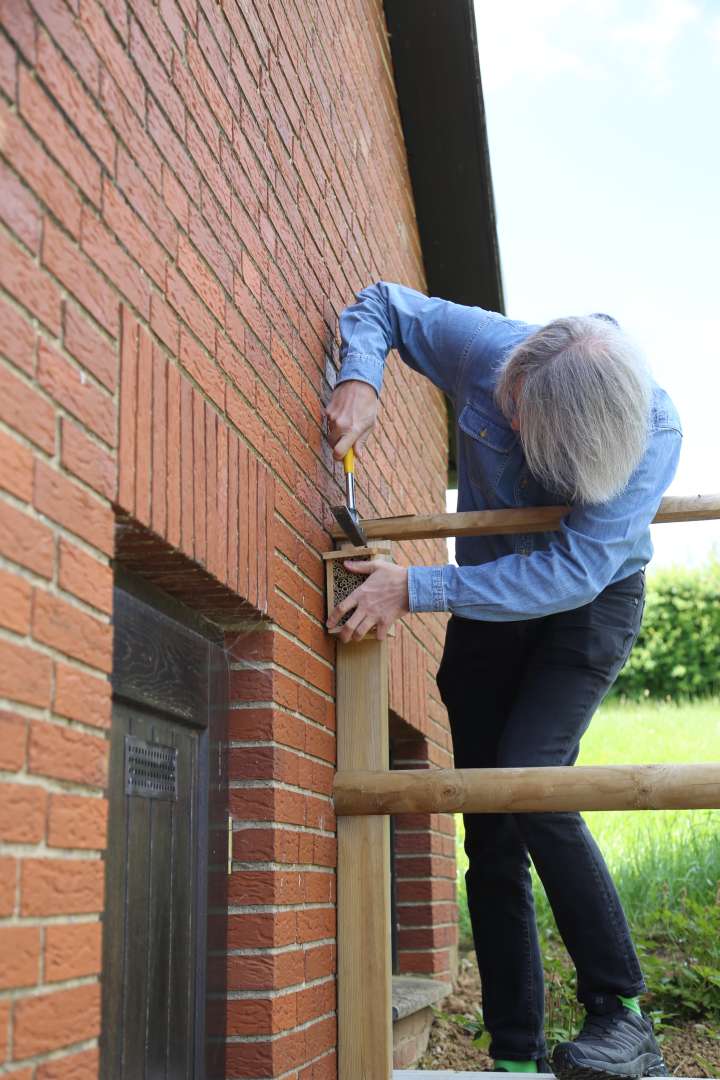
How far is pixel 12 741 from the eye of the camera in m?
1.42

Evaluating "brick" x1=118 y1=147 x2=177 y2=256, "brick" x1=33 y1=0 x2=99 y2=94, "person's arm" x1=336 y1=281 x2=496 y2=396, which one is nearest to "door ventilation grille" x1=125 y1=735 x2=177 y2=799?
"brick" x1=118 y1=147 x2=177 y2=256

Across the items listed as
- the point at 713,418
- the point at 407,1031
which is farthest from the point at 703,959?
the point at 713,418

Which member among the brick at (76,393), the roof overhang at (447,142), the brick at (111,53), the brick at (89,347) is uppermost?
the roof overhang at (447,142)

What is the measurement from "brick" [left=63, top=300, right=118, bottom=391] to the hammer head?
3.69ft

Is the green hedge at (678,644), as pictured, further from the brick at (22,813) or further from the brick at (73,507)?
the brick at (22,813)

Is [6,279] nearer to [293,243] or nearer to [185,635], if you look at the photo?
[185,635]

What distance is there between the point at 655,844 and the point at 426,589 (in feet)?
14.6

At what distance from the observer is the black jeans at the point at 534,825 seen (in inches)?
106

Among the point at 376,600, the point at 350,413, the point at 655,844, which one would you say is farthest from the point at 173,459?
the point at 655,844

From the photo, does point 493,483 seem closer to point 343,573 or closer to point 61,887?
point 343,573

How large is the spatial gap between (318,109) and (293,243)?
0.68 metres

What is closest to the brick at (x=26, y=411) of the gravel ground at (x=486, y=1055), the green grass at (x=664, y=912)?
the gravel ground at (x=486, y=1055)

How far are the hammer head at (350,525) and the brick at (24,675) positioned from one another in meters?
1.41

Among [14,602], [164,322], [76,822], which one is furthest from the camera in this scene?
[164,322]
